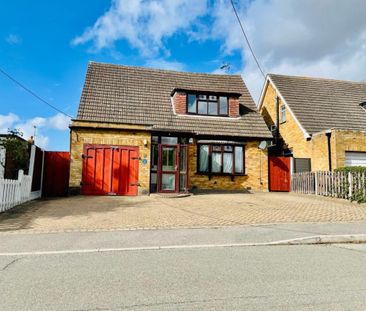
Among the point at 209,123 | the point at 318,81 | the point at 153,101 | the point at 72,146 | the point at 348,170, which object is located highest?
the point at 318,81

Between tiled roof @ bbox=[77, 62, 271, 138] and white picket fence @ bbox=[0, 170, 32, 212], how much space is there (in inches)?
195

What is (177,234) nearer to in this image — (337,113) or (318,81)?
(337,113)

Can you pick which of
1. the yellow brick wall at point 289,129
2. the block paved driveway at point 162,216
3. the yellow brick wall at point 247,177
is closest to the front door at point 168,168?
the yellow brick wall at point 247,177

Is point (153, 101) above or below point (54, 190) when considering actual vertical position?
above

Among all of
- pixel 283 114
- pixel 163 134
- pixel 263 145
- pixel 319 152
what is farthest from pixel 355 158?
pixel 163 134

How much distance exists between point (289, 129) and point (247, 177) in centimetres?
525

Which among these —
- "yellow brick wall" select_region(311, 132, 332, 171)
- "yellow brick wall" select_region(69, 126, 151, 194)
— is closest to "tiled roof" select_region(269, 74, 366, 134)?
"yellow brick wall" select_region(311, 132, 332, 171)

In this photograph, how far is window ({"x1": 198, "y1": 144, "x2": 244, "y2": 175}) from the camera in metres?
17.8

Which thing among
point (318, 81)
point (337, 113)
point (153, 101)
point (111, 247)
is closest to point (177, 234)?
point (111, 247)

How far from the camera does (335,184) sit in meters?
14.0

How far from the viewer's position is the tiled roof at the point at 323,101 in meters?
19.8

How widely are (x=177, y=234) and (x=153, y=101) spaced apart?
13411 mm

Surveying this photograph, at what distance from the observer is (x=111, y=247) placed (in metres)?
5.79

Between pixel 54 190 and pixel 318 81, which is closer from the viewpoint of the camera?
pixel 54 190
